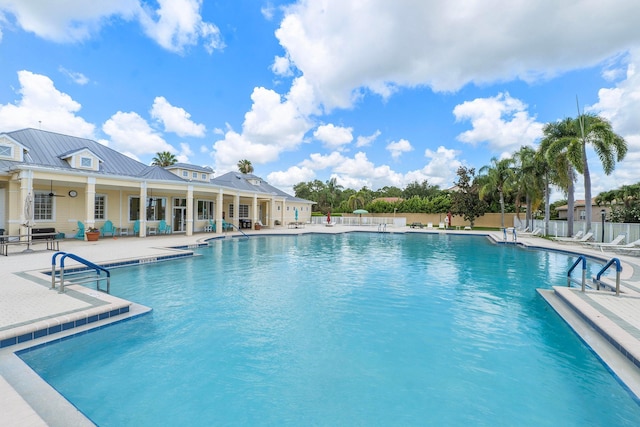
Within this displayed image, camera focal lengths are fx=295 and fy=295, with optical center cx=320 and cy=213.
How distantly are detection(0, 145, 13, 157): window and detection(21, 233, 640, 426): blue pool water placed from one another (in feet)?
43.5

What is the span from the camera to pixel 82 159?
54.2ft

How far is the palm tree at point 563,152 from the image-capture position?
731 inches

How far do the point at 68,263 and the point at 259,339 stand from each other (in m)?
8.08

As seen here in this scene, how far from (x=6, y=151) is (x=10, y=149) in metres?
0.19

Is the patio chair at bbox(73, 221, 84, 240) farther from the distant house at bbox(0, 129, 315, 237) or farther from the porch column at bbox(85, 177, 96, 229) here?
the porch column at bbox(85, 177, 96, 229)

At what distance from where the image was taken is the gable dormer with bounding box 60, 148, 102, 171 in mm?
16219

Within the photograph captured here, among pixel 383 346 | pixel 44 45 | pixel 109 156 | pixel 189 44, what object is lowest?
pixel 383 346

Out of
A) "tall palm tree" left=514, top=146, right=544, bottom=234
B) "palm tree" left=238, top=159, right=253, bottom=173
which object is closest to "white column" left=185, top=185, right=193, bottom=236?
"tall palm tree" left=514, top=146, right=544, bottom=234

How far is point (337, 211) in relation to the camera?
156 ft

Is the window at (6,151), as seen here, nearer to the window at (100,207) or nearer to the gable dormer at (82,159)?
the gable dormer at (82,159)

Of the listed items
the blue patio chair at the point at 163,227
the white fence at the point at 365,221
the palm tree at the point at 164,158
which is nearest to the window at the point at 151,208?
the blue patio chair at the point at 163,227

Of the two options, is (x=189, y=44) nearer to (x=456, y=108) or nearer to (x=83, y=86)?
(x=83, y=86)

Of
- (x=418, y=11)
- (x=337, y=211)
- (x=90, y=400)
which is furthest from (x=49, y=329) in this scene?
(x=337, y=211)

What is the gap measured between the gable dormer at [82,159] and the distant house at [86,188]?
0.04m
